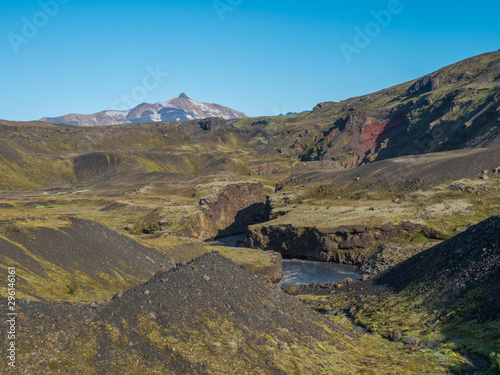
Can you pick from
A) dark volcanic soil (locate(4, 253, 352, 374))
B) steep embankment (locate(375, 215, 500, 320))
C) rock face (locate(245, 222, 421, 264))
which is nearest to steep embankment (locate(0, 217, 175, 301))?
dark volcanic soil (locate(4, 253, 352, 374))

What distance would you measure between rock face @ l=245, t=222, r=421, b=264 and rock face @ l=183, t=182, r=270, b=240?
1758 cm

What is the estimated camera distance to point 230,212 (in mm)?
100500

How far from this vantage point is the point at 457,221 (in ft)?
203


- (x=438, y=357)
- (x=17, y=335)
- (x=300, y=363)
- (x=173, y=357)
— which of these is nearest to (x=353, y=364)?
(x=300, y=363)

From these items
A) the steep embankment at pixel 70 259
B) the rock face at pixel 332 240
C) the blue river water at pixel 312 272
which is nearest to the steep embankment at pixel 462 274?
the blue river water at pixel 312 272

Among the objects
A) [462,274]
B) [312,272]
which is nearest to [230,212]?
[312,272]

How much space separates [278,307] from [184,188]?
9797 cm

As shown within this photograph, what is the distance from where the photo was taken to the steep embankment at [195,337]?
15.0m

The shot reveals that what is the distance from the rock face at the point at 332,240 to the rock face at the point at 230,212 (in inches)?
692

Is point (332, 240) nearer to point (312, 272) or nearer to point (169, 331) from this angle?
point (312, 272)

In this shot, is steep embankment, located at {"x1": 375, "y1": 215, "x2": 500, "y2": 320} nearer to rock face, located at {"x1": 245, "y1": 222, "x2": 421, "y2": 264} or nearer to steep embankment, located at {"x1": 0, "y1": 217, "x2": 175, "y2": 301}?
rock face, located at {"x1": 245, "y1": 222, "x2": 421, "y2": 264}

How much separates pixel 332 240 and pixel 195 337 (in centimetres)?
5129

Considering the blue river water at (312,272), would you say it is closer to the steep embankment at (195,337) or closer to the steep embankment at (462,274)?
the steep embankment at (462,274)

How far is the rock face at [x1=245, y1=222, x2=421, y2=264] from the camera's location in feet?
208
